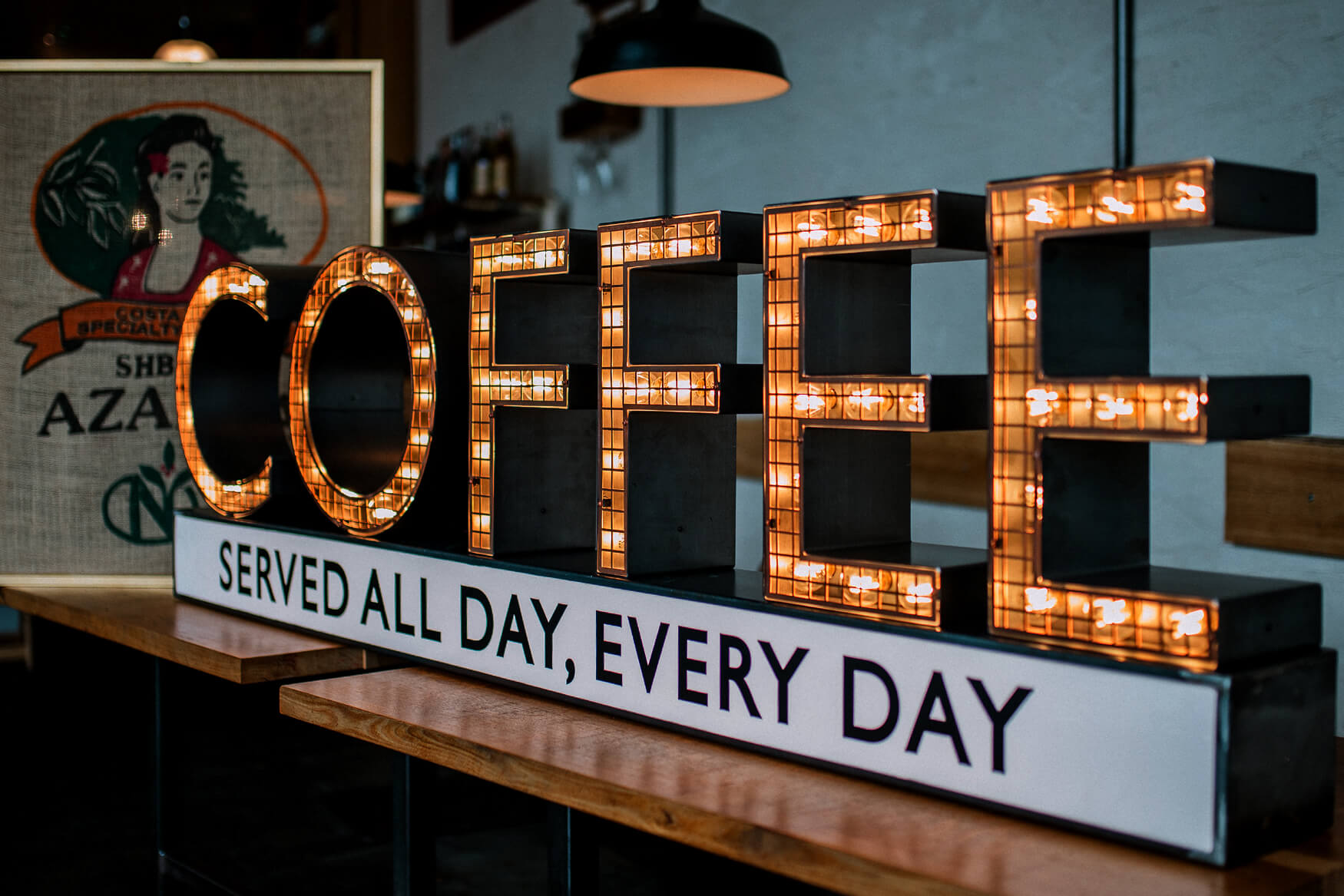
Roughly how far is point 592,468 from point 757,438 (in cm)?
251

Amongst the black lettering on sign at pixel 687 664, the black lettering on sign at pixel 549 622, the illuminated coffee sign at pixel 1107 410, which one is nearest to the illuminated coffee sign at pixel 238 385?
the black lettering on sign at pixel 549 622

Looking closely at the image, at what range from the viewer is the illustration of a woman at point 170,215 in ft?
7.95

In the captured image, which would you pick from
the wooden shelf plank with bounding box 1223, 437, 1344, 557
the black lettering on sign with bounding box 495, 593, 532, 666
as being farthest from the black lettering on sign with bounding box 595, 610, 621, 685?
the wooden shelf plank with bounding box 1223, 437, 1344, 557

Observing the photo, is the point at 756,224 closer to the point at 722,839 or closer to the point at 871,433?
the point at 871,433

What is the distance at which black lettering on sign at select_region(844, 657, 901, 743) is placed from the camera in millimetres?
1138

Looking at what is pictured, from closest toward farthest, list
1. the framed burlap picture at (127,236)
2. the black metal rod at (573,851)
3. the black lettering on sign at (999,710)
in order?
the black lettering on sign at (999,710) < the black metal rod at (573,851) < the framed burlap picture at (127,236)

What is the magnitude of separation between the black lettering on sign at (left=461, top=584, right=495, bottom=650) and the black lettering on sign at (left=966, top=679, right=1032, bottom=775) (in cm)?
66

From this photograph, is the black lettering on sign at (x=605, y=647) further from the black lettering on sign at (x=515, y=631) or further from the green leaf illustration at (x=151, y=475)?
the green leaf illustration at (x=151, y=475)

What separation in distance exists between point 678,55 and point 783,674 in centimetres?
154

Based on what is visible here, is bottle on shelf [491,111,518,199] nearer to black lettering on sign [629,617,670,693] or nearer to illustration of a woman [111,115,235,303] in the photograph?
illustration of a woman [111,115,235,303]

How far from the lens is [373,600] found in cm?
171

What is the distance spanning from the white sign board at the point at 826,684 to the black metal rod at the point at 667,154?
9.65ft

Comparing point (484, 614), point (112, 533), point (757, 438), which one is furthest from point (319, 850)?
point (484, 614)

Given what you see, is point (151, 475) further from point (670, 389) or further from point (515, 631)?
point (670, 389)
